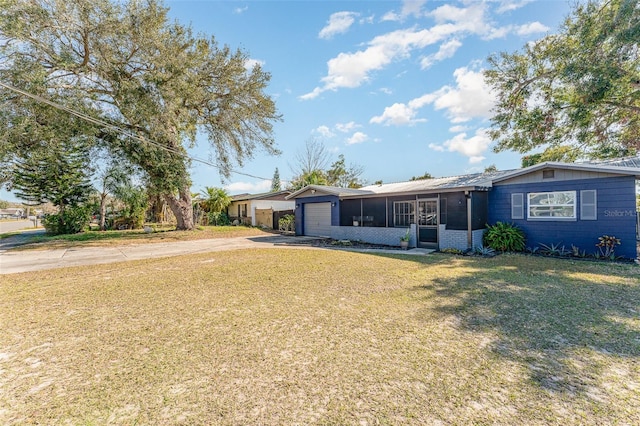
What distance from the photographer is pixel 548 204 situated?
9.63 m

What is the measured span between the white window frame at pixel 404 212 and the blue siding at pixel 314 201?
326cm

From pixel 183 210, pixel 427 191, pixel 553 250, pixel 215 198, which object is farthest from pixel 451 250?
pixel 215 198

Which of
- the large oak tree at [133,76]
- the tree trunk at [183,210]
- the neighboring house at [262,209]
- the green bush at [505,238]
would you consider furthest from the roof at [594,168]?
the tree trunk at [183,210]

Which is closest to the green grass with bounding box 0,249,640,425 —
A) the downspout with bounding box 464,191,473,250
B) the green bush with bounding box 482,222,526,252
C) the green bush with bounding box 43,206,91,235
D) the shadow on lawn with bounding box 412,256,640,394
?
the shadow on lawn with bounding box 412,256,640,394

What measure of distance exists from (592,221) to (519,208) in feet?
6.35

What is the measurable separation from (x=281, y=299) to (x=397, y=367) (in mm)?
2558

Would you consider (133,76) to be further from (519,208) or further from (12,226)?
(12,226)

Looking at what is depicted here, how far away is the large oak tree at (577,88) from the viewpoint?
991 cm

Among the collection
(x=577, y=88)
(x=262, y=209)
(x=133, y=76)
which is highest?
(x=133, y=76)

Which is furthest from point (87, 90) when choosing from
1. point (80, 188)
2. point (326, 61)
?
point (326, 61)

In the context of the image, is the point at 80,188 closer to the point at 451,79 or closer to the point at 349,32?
the point at 349,32

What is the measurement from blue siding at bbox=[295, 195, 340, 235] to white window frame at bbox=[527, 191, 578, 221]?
26.3 feet

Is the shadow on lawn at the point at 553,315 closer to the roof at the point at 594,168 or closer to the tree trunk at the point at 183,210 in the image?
the roof at the point at 594,168

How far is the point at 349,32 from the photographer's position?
41.4 feet
